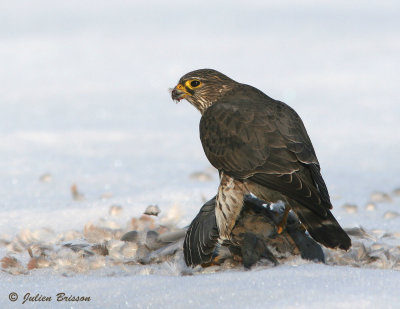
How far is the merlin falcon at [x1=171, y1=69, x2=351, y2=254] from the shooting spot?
17.9ft

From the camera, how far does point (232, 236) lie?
5809 mm

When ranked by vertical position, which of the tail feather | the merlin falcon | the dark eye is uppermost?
the dark eye

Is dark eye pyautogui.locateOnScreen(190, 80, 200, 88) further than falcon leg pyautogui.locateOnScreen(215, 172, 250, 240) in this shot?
Yes

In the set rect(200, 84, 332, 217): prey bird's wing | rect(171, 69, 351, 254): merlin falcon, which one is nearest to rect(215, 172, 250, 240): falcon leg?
rect(171, 69, 351, 254): merlin falcon

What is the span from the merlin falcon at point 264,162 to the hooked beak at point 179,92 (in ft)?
1.66

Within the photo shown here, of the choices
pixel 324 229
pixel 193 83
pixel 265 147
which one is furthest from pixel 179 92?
pixel 324 229

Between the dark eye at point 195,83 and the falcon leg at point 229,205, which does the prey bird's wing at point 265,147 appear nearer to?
the falcon leg at point 229,205

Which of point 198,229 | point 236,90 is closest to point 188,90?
point 236,90

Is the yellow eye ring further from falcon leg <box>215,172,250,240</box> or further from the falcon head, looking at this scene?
falcon leg <box>215,172,250,240</box>

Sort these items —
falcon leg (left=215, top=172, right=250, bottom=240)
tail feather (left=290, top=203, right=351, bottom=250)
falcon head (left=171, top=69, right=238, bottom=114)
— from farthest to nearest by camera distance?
falcon head (left=171, top=69, right=238, bottom=114), falcon leg (left=215, top=172, right=250, bottom=240), tail feather (left=290, top=203, right=351, bottom=250)

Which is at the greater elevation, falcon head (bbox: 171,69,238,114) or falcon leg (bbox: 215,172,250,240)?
falcon head (bbox: 171,69,238,114)

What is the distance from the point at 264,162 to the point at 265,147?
14cm

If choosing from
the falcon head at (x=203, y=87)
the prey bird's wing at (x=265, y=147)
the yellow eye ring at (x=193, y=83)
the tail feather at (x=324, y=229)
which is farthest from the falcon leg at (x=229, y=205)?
the yellow eye ring at (x=193, y=83)

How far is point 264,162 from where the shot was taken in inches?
225
